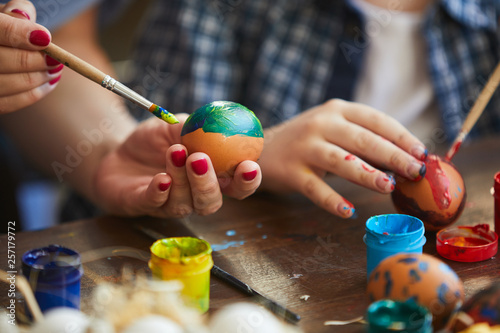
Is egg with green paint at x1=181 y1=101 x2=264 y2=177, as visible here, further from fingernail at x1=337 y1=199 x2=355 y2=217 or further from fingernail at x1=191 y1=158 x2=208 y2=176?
fingernail at x1=337 y1=199 x2=355 y2=217

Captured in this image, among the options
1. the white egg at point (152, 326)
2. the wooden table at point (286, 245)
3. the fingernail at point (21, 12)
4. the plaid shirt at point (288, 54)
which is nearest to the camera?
the white egg at point (152, 326)

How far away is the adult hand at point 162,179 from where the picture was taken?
812 millimetres

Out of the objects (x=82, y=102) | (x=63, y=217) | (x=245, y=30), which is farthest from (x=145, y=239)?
(x=245, y=30)

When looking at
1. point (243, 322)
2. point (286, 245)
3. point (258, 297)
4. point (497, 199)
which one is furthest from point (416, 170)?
point (243, 322)

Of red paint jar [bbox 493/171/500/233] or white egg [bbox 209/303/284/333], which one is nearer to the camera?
white egg [bbox 209/303/284/333]

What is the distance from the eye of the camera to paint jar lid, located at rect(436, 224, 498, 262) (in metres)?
0.83

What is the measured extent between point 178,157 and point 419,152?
1.34ft

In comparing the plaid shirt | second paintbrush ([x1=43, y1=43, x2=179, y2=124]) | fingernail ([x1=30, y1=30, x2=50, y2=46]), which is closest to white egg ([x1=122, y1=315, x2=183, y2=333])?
second paintbrush ([x1=43, y1=43, x2=179, y2=124])

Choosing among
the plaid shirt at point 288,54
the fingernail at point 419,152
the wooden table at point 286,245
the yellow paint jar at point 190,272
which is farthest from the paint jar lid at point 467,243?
the plaid shirt at point 288,54

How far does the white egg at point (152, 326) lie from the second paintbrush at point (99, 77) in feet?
1.24

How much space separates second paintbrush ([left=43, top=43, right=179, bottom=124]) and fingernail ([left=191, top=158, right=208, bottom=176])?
0.10m

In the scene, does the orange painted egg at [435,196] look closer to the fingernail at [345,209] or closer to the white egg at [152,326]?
the fingernail at [345,209]

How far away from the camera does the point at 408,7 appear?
5.04 ft

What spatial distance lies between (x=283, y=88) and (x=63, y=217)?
728mm
